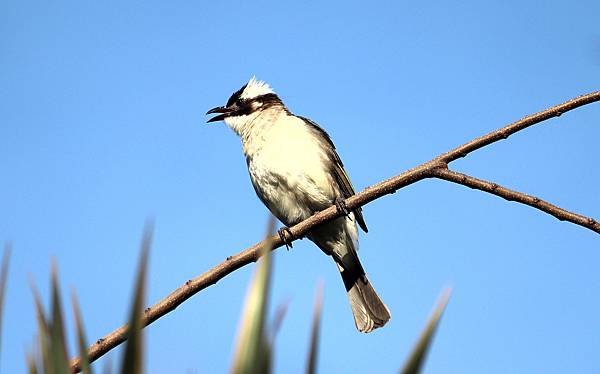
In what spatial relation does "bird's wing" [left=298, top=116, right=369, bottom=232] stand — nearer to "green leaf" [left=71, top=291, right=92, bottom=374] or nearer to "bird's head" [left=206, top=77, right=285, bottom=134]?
"bird's head" [left=206, top=77, right=285, bottom=134]

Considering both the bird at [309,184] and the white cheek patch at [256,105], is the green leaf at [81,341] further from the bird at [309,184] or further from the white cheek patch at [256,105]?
the white cheek patch at [256,105]

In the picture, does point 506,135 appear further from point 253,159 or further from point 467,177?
point 253,159

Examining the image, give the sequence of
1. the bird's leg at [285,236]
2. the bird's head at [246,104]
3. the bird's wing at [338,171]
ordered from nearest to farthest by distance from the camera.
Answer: the bird's leg at [285,236] → the bird's wing at [338,171] → the bird's head at [246,104]

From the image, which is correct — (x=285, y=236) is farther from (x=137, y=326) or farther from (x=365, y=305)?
(x=137, y=326)

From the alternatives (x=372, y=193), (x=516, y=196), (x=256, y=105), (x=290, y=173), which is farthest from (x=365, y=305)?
(x=516, y=196)

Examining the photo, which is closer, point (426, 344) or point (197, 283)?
point (426, 344)

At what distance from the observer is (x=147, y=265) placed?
1.12 metres

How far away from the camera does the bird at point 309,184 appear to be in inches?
304

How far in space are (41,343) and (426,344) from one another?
61cm

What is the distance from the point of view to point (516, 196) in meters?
3.61

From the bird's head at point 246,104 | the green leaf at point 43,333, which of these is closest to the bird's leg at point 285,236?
the bird's head at point 246,104

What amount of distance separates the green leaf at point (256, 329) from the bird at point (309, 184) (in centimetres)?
631

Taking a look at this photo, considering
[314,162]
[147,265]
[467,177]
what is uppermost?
[314,162]

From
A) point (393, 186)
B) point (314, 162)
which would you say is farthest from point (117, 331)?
point (314, 162)
